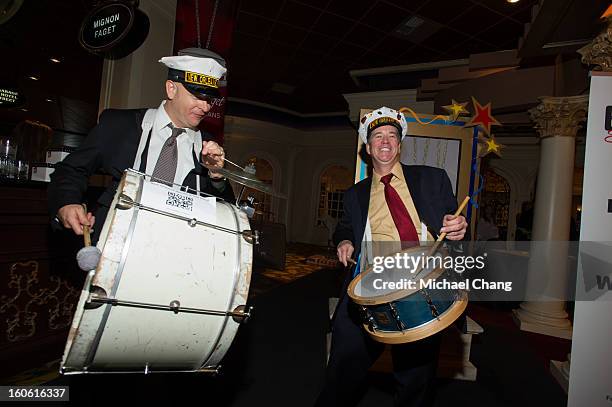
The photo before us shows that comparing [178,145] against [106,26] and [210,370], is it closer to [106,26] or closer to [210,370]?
[210,370]

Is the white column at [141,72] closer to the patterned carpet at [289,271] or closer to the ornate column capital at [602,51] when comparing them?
the patterned carpet at [289,271]

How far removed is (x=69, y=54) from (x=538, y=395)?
7.92 m

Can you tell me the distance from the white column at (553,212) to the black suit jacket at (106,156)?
5055 mm

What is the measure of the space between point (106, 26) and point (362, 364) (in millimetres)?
3735

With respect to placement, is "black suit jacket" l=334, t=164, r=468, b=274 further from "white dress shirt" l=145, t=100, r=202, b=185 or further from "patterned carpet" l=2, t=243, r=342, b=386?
"white dress shirt" l=145, t=100, r=202, b=185

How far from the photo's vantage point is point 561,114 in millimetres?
4629

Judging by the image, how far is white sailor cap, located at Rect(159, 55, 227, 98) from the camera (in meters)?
1.47

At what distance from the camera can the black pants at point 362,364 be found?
1693 mm

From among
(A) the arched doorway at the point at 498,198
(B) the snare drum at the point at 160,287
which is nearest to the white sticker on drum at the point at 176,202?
(B) the snare drum at the point at 160,287

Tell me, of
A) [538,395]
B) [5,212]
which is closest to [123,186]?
[5,212]

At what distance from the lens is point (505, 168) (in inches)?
402

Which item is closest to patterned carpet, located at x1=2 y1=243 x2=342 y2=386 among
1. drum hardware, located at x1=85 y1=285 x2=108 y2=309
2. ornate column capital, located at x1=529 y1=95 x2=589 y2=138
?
drum hardware, located at x1=85 y1=285 x2=108 y2=309

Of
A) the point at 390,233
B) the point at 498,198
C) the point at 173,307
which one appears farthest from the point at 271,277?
the point at 498,198

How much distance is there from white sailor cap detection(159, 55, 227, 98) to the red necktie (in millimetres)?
1020
